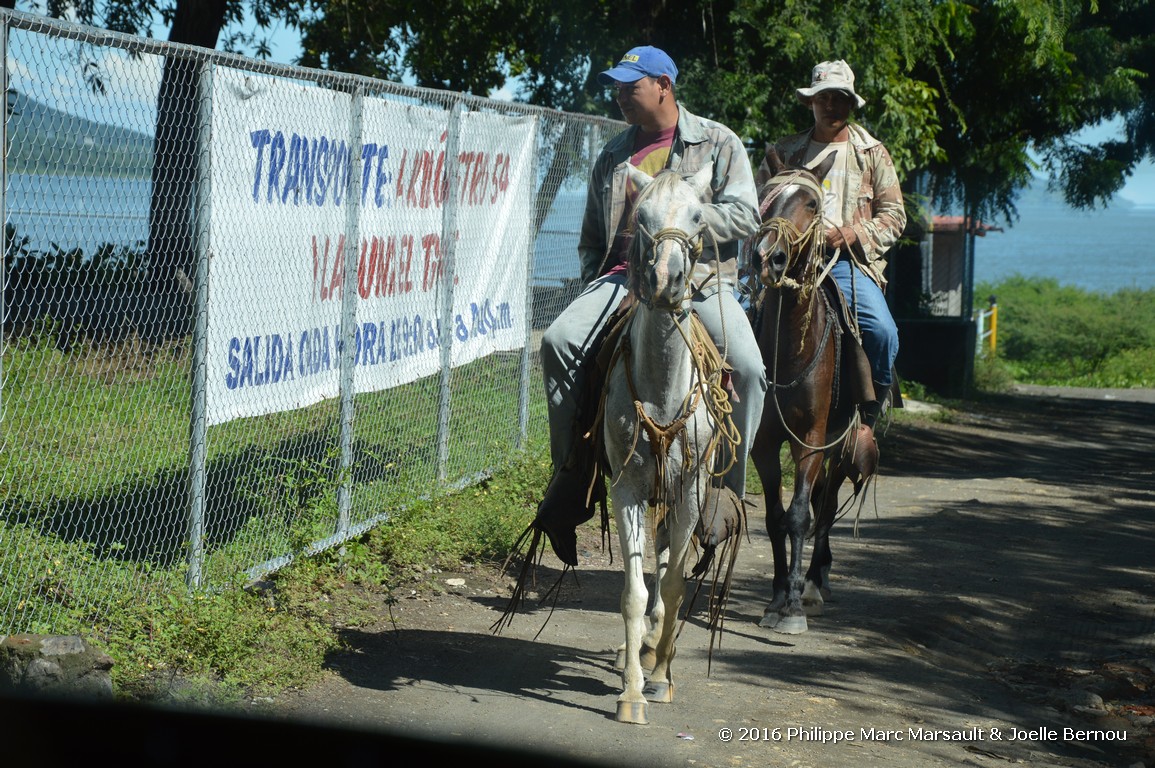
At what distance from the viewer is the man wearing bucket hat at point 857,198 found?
288 inches

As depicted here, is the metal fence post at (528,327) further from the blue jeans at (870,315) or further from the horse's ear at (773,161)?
the blue jeans at (870,315)

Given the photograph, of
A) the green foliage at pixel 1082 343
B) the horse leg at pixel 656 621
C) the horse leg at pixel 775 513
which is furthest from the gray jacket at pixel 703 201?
the green foliage at pixel 1082 343

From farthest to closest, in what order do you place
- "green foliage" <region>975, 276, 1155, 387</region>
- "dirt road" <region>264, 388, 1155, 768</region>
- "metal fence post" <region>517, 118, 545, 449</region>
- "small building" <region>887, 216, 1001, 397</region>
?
1. "green foliage" <region>975, 276, 1155, 387</region>
2. "small building" <region>887, 216, 1001, 397</region>
3. "metal fence post" <region>517, 118, 545, 449</region>
4. "dirt road" <region>264, 388, 1155, 768</region>

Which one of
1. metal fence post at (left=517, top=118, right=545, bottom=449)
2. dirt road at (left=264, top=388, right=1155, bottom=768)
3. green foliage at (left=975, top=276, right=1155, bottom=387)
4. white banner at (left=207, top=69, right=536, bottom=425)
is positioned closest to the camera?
dirt road at (left=264, top=388, right=1155, bottom=768)

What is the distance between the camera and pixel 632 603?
5301mm

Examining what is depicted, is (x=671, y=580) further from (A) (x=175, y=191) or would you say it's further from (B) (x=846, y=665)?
(A) (x=175, y=191)

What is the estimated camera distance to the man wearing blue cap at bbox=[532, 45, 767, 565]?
552cm

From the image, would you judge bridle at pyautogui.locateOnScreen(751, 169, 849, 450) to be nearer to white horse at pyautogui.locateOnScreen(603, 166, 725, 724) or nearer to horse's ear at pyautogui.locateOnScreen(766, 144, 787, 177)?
horse's ear at pyautogui.locateOnScreen(766, 144, 787, 177)

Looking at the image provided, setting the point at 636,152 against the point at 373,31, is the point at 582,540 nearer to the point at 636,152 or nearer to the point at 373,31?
the point at 636,152

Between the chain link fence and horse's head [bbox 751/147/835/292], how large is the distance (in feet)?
8.00

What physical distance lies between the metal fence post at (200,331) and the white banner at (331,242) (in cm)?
5

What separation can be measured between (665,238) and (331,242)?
3120 millimetres

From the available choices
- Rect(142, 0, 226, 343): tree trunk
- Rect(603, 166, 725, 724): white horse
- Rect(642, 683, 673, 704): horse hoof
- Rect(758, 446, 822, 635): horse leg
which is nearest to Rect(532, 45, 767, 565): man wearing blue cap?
Rect(603, 166, 725, 724): white horse

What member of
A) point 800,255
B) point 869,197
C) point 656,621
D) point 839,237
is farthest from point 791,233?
point 656,621
